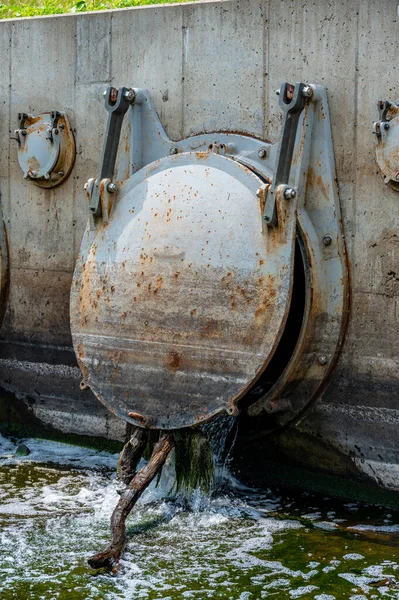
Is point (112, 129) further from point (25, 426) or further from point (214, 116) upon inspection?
point (25, 426)

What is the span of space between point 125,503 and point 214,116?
82.9 inches

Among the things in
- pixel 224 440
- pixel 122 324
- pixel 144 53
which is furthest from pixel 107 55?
pixel 224 440

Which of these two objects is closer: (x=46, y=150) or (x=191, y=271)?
(x=191, y=271)

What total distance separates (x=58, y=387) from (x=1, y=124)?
64.4 inches

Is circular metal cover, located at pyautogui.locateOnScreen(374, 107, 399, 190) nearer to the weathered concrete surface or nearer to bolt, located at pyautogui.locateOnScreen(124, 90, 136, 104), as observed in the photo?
the weathered concrete surface

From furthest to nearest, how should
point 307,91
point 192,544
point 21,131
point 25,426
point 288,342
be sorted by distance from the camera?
point 25,426 < point 21,131 < point 288,342 < point 307,91 < point 192,544

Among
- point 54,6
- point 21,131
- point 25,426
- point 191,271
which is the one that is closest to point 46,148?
point 21,131

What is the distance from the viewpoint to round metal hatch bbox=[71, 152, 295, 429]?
224 inches

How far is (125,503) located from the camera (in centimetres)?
551

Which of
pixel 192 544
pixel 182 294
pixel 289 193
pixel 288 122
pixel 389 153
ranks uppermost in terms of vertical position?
pixel 288 122

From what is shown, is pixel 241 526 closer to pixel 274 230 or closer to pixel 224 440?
pixel 224 440

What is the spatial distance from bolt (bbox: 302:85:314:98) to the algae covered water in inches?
78.7

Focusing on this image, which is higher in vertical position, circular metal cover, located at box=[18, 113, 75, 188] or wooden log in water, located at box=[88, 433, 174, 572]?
circular metal cover, located at box=[18, 113, 75, 188]

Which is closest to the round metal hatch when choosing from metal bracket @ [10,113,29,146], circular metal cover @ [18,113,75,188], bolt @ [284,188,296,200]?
bolt @ [284,188,296,200]
